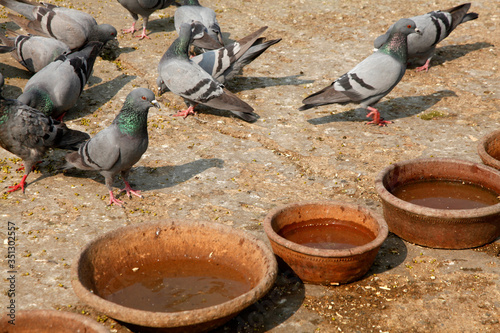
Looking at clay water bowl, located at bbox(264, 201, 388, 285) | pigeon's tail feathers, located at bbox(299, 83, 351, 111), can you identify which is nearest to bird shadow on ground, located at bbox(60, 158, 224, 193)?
pigeon's tail feathers, located at bbox(299, 83, 351, 111)

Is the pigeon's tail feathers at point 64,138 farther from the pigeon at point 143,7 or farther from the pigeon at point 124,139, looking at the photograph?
the pigeon at point 143,7

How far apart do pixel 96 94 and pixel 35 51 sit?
3.57ft

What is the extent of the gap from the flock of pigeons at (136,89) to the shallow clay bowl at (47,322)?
7.25 feet

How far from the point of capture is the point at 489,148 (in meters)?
5.03

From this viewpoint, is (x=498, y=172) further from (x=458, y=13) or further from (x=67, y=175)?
(x=458, y=13)

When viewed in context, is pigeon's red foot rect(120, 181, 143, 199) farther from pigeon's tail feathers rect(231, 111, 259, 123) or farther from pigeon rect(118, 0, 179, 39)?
pigeon rect(118, 0, 179, 39)

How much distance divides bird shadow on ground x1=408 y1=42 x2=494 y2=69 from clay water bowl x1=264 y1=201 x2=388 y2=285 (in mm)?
5137

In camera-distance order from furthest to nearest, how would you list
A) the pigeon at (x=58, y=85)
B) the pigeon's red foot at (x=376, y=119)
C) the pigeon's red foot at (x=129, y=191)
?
the pigeon's red foot at (x=376, y=119), the pigeon at (x=58, y=85), the pigeon's red foot at (x=129, y=191)

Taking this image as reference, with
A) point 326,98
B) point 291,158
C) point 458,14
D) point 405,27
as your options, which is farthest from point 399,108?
point 458,14

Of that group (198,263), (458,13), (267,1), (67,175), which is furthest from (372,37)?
(198,263)

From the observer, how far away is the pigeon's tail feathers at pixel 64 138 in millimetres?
5375

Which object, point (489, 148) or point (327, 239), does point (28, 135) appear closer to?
point (327, 239)

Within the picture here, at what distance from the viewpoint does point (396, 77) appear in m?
6.57

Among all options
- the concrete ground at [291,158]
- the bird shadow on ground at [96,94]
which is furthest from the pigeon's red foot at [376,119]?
the bird shadow on ground at [96,94]
